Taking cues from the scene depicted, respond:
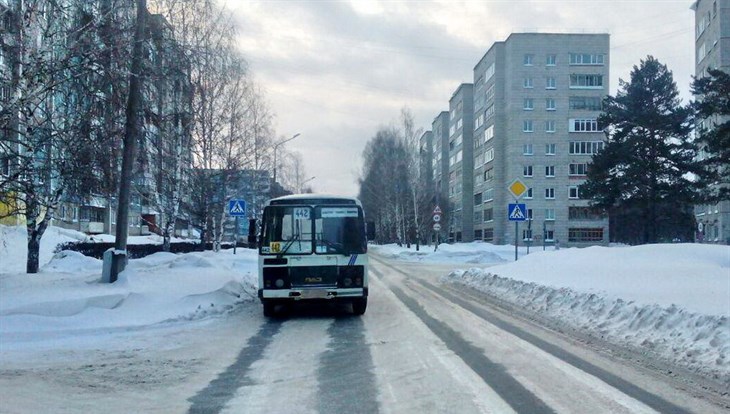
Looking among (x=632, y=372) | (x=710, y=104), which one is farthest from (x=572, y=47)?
(x=632, y=372)

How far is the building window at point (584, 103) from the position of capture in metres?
74.9

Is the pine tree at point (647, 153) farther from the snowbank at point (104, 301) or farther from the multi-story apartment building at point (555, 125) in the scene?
the snowbank at point (104, 301)

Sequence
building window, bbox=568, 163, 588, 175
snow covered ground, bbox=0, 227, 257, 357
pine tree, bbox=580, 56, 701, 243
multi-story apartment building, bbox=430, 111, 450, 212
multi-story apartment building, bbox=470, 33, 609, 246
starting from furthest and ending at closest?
multi-story apartment building, bbox=430, 111, 450, 212 → building window, bbox=568, 163, 588, 175 → multi-story apartment building, bbox=470, 33, 609, 246 → pine tree, bbox=580, 56, 701, 243 → snow covered ground, bbox=0, 227, 257, 357

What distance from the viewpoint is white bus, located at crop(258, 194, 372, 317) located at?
44.6 feet

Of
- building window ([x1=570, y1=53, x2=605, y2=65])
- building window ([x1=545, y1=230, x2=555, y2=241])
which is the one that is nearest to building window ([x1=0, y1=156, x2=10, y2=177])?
building window ([x1=545, y1=230, x2=555, y2=241])

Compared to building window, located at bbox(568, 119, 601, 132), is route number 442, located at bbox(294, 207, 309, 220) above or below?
below

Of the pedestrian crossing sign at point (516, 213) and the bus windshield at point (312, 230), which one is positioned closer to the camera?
the bus windshield at point (312, 230)

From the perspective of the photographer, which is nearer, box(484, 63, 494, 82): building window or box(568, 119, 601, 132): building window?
box(568, 119, 601, 132): building window

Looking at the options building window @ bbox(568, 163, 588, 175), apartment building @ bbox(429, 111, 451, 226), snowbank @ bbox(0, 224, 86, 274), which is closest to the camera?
snowbank @ bbox(0, 224, 86, 274)

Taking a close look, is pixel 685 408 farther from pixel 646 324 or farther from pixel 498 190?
pixel 498 190

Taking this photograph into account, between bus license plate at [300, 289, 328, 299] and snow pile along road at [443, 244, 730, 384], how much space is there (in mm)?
4454

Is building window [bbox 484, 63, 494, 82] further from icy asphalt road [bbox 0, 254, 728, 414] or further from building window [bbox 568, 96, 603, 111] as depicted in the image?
icy asphalt road [bbox 0, 254, 728, 414]

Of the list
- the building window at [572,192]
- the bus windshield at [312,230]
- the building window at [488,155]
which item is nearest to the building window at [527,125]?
A: the building window at [488,155]

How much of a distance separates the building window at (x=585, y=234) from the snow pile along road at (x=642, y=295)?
57220 mm
